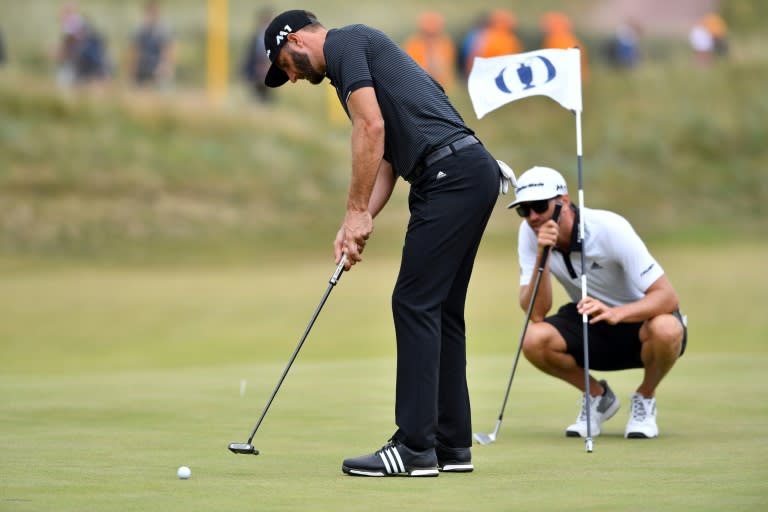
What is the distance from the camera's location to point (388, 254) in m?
21.3

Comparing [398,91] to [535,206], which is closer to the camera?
[398,91]

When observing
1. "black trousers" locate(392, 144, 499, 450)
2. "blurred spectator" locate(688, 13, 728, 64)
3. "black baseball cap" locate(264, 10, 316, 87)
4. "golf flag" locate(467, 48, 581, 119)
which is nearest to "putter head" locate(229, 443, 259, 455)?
"black trousers" locate(392, 144, 499, 450)

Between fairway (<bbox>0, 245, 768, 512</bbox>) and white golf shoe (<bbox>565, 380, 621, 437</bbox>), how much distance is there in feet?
0.31

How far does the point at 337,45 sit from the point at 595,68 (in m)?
23.8

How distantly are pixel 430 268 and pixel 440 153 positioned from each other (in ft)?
1.47

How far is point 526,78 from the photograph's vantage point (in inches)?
302

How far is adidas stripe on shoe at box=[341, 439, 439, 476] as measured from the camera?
19.0 feet

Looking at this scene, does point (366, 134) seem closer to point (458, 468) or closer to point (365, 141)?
point (365, 141)

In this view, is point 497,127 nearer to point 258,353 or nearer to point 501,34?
point 501,34

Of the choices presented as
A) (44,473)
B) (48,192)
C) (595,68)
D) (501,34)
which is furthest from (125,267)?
(44,473)

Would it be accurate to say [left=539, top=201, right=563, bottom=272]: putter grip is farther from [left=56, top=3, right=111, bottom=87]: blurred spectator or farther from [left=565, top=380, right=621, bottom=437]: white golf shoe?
[left=56, top=3, right=111, bottom=87]: blurred spectator

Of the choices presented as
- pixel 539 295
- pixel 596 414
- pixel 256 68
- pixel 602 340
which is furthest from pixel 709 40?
pixel 596 414

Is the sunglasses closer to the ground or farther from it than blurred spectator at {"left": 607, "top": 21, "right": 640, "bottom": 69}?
closer to the ground

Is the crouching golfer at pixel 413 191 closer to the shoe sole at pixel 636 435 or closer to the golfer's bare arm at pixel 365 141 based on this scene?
the golfer's bare arm at pixel 365 141
